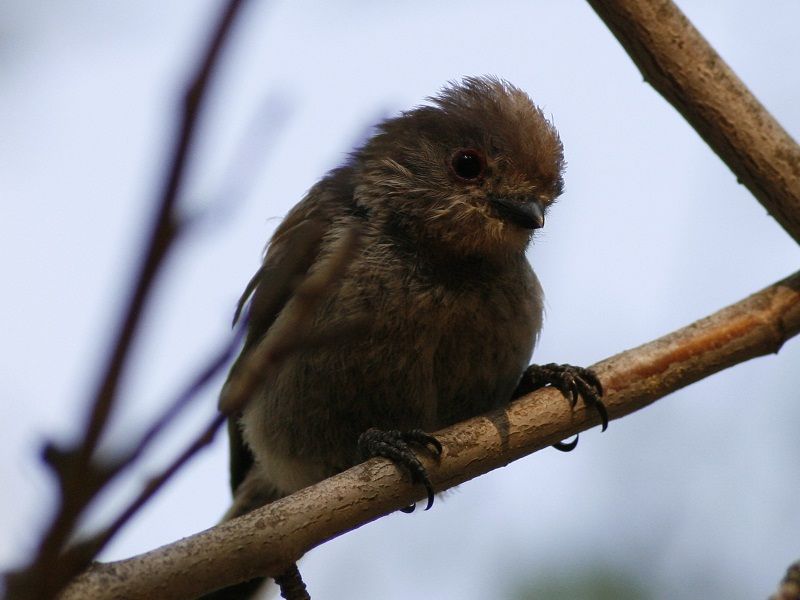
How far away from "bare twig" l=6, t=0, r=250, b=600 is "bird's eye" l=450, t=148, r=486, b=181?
3768 mm

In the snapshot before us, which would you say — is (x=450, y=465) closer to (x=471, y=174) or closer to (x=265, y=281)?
(x=265, y=281)

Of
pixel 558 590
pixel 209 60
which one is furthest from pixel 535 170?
pixel 209 60

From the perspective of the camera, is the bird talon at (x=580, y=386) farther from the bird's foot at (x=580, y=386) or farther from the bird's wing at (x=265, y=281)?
the bird's wing at (x=265, y=281)

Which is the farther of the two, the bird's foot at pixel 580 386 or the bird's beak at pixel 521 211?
the bird's beak at pixel 521 211

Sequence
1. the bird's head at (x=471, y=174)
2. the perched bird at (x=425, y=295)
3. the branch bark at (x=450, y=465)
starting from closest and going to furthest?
the branch bark at (x=450, y=465)
the perched bird at (x=425, y=295)
the bird's head at (x=471, y=174)

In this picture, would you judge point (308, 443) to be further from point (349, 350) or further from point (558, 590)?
point (558, 590)

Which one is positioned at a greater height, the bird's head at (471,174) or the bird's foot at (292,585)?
the bird's head at (471,174)

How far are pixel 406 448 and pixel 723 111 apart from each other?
188cm

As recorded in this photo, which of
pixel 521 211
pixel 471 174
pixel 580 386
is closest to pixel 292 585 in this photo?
pixel 580 386

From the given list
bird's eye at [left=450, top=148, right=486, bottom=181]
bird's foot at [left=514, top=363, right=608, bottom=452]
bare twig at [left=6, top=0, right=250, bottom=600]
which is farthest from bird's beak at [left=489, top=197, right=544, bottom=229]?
bare twig at [left=6, top=0, right=250, bottom=600]

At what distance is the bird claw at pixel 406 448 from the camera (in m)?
3.70

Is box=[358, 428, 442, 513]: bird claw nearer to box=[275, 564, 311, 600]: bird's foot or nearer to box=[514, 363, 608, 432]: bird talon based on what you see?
box=[275, 564, 311, 600]: bird's foot

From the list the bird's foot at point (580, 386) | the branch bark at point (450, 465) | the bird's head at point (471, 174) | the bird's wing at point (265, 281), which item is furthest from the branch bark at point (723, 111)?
the bird's wing at point (265, 281)

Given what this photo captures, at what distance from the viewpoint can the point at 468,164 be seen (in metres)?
4.60
